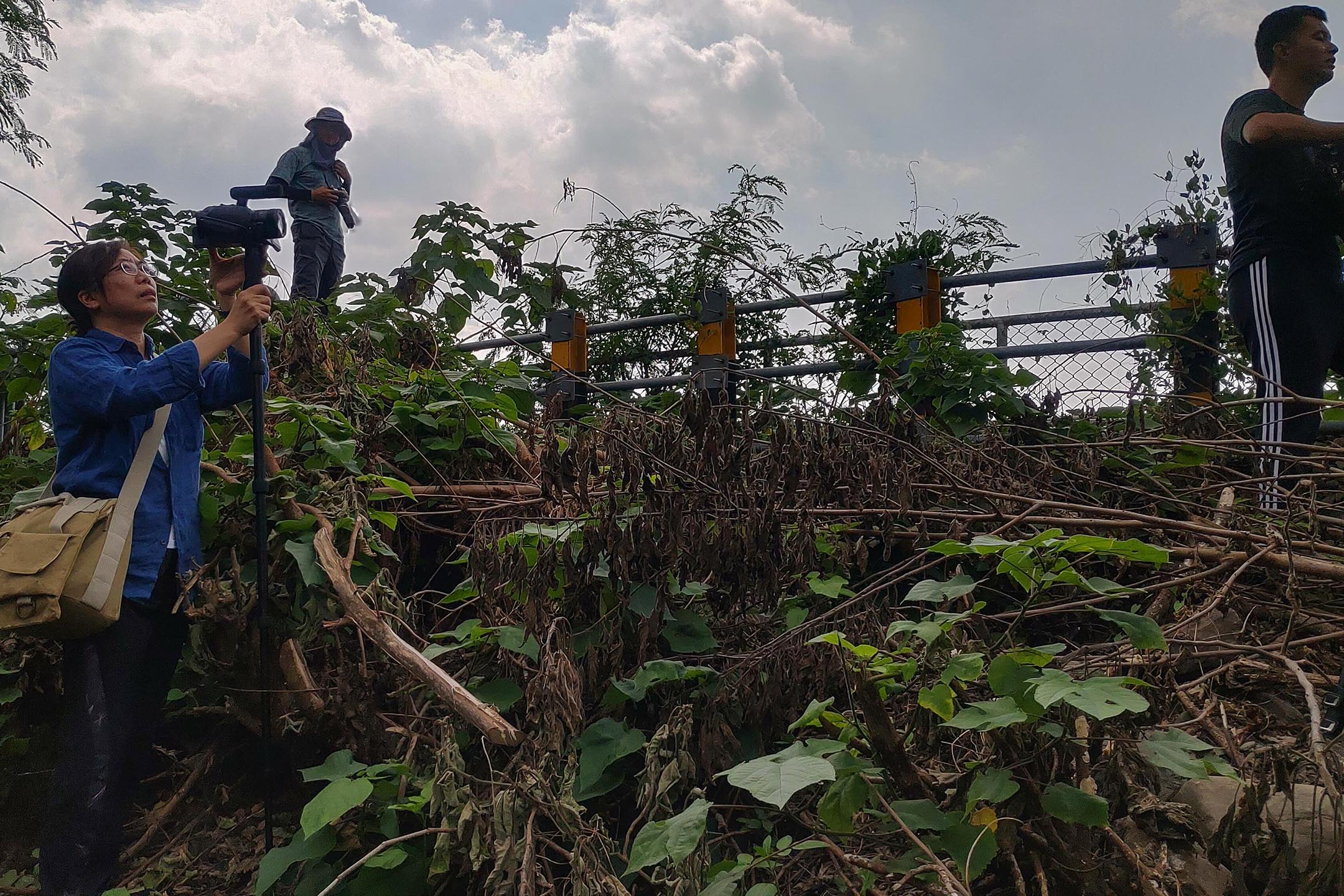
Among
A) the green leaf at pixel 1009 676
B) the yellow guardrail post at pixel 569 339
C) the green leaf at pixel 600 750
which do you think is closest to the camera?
the green leaf at pixel 1009 676

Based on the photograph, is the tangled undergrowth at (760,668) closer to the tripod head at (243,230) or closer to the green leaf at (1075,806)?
the green leaf at (1075,806)

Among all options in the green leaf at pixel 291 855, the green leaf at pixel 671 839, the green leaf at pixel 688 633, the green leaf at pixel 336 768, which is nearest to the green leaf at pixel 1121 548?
the green leaf at pixel 671 839

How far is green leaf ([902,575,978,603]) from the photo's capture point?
234cm

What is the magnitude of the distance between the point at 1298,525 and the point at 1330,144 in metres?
1.29

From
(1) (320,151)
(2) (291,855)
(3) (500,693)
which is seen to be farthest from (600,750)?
(1) (320,151)

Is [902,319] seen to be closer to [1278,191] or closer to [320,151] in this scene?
[1278,191]

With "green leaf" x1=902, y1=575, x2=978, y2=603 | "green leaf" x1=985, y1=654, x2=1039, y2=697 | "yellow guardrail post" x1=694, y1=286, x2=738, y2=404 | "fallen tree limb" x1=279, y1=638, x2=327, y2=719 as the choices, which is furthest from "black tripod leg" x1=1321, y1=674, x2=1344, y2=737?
"yellow guardrail post" x1=694, y1=286, x2=738, y2=404

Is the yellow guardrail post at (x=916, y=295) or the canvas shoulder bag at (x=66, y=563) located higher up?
the yellow guardrail post at (x=916, y=295)

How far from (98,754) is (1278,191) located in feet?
13.6

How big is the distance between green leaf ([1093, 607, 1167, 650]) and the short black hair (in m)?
2.57

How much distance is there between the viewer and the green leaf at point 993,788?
2041 mm

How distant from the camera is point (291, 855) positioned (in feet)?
8.19

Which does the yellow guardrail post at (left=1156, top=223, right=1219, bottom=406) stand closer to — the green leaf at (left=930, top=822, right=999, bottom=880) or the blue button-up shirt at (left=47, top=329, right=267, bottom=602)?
the green leaf at (left=930, top=822, right=999, bottom=880)

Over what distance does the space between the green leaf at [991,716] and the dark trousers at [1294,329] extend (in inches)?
71.9
